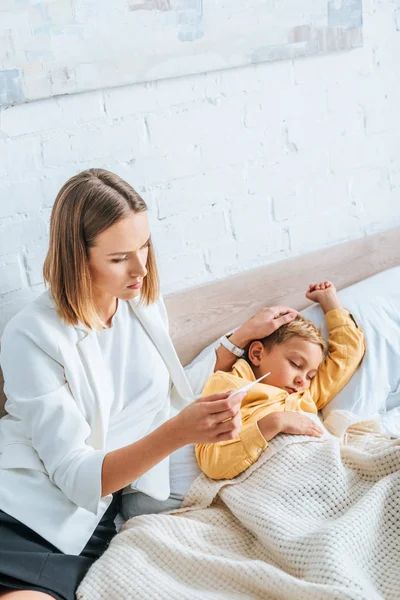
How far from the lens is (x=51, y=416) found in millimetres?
1290

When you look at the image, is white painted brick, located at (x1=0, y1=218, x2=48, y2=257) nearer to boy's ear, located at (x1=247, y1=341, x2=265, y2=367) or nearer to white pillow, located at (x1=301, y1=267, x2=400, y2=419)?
boy's ear, located at (x1=247, y1=341, x2=265, y2=367)

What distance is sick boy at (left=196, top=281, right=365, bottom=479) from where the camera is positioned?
145 centimetres

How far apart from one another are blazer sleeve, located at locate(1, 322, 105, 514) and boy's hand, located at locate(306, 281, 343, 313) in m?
0.75

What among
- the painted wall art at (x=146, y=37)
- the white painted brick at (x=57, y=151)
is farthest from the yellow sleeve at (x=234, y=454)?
the painted wall art at (x=146, y=37)

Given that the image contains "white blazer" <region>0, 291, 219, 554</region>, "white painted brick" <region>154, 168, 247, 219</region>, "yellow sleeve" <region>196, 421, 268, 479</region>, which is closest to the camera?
"white blazer" <region>0, 291, 219, 554</region>

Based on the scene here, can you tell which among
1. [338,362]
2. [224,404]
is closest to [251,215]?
[338,362]

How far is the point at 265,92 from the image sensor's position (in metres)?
1.91

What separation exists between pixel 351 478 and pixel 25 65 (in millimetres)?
1065

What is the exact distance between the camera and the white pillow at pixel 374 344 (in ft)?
5.54

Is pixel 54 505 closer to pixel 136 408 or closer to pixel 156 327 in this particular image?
pixel 136 408

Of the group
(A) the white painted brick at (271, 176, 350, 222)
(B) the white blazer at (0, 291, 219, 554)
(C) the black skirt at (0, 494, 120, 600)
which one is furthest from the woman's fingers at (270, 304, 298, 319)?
(C) the black skirt at (0, 494, 120, 600)

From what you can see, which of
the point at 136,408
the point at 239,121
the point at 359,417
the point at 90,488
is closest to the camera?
the point at 90,488

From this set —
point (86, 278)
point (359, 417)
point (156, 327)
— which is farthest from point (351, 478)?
point (86, 278)

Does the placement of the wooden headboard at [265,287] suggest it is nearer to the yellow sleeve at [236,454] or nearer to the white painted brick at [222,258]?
the white painted brick at [222,258]
